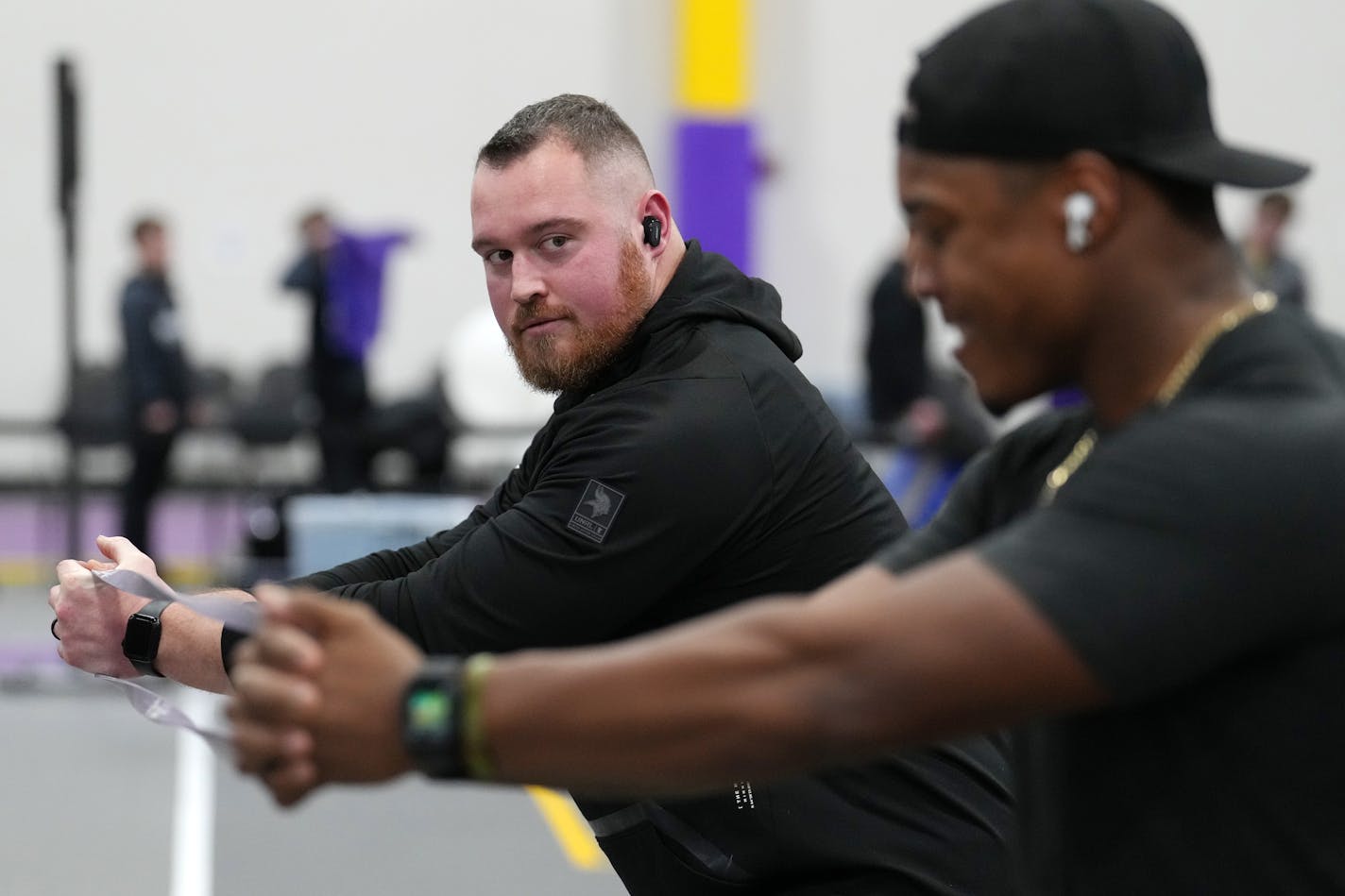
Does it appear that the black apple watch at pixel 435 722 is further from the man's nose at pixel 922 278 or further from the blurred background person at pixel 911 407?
the blurred background person at pixel 911 407

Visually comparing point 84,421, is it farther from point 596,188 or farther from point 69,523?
point 596,188

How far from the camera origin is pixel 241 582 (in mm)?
10188

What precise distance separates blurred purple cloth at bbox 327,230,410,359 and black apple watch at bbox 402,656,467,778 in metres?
10.6

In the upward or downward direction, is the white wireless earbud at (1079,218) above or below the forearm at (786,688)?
above

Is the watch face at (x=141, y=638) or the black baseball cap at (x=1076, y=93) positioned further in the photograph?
the watch face at (x=141, y=638)

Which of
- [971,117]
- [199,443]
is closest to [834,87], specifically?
[199,443]

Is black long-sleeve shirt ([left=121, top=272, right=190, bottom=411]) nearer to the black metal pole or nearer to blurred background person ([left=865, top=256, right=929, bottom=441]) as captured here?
the black metal pole

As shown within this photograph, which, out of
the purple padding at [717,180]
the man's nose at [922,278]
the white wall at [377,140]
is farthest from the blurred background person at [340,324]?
the man's nose at [922,278]

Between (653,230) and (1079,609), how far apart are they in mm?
1609

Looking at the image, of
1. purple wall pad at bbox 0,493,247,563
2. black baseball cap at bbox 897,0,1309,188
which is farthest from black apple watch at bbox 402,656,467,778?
purple wall pad at bbox 0,493,247,563

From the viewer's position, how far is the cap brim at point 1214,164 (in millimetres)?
1602

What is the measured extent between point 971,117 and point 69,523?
8299 mm

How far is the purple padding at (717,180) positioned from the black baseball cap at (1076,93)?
1295 cm

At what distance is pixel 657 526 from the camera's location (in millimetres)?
2561
